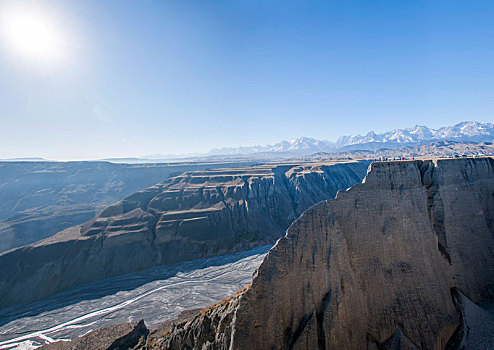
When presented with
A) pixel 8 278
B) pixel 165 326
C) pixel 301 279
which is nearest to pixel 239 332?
pixel 301 279

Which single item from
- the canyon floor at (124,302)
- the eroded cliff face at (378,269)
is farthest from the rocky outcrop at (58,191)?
the eroded cliff face at (378,269)

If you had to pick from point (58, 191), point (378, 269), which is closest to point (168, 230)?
point (378, 269)

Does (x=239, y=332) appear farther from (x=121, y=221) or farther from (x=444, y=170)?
(x=121, y=221)

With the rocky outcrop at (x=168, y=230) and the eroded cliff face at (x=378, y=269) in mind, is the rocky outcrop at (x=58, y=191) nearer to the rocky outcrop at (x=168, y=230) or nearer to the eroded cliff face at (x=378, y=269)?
the rocky outcrop at (x=168, y=230)

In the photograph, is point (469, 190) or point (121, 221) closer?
point (469, 190)

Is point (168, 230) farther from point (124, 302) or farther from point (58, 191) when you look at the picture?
point (58, 191)

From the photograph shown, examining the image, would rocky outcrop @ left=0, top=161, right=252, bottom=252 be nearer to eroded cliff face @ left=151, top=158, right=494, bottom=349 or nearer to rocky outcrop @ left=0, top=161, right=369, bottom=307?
rocky outcrop @ left=0, top=161, right=369, bottom=307
